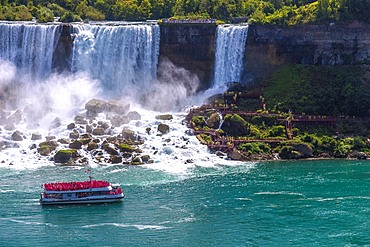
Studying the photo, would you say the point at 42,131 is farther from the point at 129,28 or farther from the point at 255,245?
the point at 255,245

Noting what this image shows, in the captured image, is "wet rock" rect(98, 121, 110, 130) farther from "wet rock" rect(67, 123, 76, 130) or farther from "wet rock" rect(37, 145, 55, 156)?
"wet rock" rect(37, 145, 55, 156)

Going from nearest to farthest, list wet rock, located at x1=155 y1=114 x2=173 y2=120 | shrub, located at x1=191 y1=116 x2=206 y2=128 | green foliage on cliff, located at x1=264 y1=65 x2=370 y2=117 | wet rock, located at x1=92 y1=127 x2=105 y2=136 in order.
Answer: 1. wet rock, located at x1=92 y1=127 x2=105 y2=136
2. shrub, located at x1=191 y1=116 x2=206 y2=128
3. wet rock, located at x1=155 y1=114 x2=173 y2=120
4. green foliage on cliff, located at x1=264 y1=65 x2=370 y2=117

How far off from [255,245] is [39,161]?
3397cm

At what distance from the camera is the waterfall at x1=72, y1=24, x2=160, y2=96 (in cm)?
10806

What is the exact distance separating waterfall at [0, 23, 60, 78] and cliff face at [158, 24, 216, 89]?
15505 mm

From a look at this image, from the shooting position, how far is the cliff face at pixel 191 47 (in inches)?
4245

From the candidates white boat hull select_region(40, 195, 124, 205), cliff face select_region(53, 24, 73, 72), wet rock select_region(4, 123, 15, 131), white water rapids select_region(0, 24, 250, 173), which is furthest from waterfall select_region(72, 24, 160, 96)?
white boat hull select_region(40, 195, 124, 205)

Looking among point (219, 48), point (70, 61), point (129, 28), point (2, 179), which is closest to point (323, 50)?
point (219, 48)

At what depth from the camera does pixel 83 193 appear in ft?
236

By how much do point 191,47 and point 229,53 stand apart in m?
5.53

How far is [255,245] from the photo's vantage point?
59.6m

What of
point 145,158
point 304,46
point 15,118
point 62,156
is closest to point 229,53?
point 304,46

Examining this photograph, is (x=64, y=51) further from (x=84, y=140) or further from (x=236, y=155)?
(x=236, y=155)

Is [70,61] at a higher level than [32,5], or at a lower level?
lower
